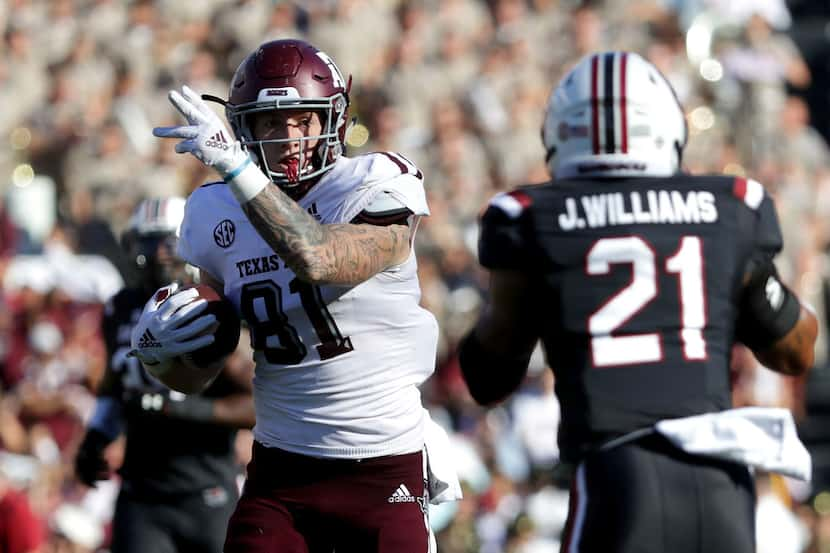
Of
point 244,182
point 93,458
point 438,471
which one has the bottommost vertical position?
point 93,458

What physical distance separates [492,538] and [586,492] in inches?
223

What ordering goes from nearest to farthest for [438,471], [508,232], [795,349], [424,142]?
[508,232] → [795,349] → [438,471] → [424,142]

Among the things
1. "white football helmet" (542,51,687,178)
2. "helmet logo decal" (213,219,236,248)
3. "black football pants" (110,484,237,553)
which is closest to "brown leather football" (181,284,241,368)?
"helmet logo decal" (213,219,236,248)

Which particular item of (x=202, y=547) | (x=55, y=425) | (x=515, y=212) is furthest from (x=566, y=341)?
(x=55, y=425)

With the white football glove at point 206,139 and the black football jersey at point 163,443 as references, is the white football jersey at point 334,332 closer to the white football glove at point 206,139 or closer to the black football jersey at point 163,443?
the white football glove at point 206,139

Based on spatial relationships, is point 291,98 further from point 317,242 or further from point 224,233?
point 317,242

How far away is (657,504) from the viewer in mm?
3654

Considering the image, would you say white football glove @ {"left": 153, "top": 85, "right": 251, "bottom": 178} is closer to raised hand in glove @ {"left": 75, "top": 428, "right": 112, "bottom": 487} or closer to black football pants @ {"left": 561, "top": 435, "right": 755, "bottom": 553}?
black football pants @ {"left": 561, "top": 435, "right": 755, "bottom": 553}

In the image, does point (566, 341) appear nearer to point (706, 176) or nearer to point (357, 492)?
point (706, 176)

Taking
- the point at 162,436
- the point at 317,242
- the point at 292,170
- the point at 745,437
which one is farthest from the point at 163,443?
the point at 745,437

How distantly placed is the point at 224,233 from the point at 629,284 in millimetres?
1250

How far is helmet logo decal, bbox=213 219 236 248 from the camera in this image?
4430mm

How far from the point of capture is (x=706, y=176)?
386 centimetres

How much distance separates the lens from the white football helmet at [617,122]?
381 centimetres
